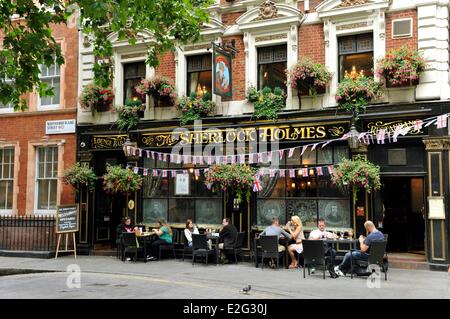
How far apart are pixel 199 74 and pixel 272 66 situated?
2502 mm

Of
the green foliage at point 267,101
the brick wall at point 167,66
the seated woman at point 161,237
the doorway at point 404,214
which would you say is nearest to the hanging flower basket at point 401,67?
the green foliage at point 267,101

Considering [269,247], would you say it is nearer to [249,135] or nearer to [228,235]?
[228,235]

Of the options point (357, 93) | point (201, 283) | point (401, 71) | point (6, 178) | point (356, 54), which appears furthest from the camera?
point (6, 178)

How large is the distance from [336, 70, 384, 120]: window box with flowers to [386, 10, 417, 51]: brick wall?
1.08 metres

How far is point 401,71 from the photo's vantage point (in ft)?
43.8

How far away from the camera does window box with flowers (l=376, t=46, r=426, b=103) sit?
43.7ft

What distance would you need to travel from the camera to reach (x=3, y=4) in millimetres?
10859

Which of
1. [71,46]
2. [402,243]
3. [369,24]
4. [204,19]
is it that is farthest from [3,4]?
[402,243]

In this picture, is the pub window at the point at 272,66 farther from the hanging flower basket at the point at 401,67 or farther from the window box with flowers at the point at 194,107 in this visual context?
the hanging flower basket at the point at 401,67

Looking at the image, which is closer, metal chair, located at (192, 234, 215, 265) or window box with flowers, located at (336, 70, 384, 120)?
window box with flowers, located at (336, 70, 384, 120)

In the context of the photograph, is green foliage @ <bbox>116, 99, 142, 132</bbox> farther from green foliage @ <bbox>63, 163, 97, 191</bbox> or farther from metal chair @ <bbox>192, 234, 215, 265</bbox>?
metal chair @ <bbox>192, 234, 215, 265</bbox>

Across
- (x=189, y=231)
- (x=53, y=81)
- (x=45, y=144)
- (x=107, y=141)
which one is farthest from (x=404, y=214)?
(x=53, y=81)

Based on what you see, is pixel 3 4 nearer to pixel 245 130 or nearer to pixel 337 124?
pixel 245 130

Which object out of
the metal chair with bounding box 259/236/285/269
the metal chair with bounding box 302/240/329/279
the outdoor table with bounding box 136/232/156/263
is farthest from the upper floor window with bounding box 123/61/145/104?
the metal chair with bounding box 302/240/329/279
